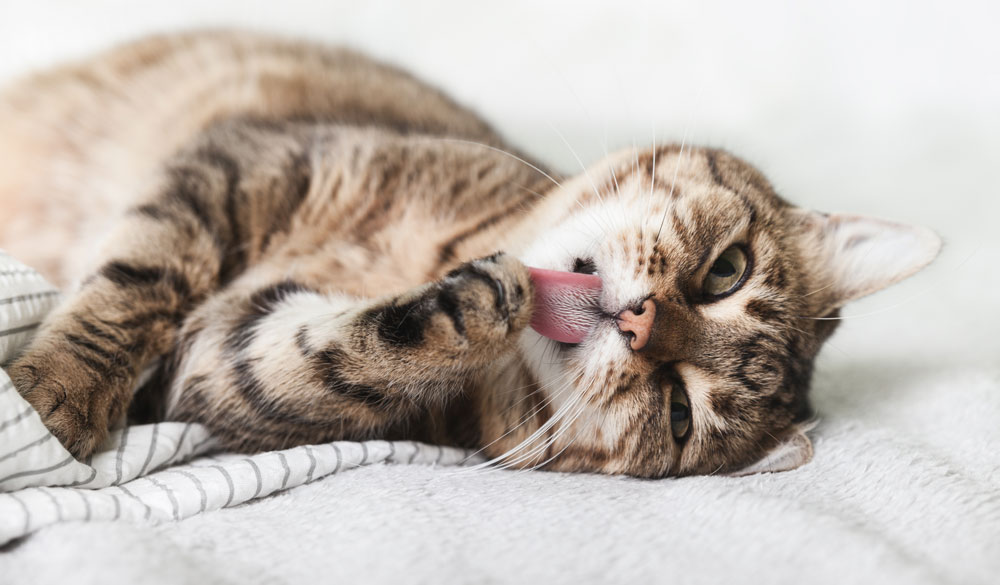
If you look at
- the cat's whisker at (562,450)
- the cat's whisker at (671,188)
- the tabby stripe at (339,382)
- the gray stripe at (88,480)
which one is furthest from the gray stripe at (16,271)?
the cat's whisker at (671,188)

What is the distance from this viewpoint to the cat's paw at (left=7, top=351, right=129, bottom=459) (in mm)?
972

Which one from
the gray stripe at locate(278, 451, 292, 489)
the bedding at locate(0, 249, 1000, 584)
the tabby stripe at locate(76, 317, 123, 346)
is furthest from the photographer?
the tabby stripe at locate(76, 317, 123, 346)

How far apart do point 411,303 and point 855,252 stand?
858 mm

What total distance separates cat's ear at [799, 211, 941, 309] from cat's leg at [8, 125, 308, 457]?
991mm

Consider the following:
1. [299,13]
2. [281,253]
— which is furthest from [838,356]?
[299,13]

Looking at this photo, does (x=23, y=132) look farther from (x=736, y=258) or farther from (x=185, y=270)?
(x=736, y=258)

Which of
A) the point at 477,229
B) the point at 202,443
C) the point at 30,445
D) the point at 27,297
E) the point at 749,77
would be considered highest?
the point at 749,77

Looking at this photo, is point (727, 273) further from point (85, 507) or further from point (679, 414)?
point (85, 507)

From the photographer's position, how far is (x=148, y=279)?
1.24 metres

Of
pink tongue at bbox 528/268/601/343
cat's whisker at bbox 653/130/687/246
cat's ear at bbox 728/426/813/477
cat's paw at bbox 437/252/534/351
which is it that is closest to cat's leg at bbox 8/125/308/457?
cat's paw at bbox 437/252/534/351

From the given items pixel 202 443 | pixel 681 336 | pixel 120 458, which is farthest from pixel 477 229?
pixel 120 458

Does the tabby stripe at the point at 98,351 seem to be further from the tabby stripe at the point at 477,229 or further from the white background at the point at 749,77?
the white background at the point at 749,77

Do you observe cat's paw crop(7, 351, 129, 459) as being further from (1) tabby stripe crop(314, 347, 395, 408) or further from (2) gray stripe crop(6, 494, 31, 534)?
(1) tabby stripe crop(314, 347, 395, 408)

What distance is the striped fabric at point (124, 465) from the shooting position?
2.77 ft
